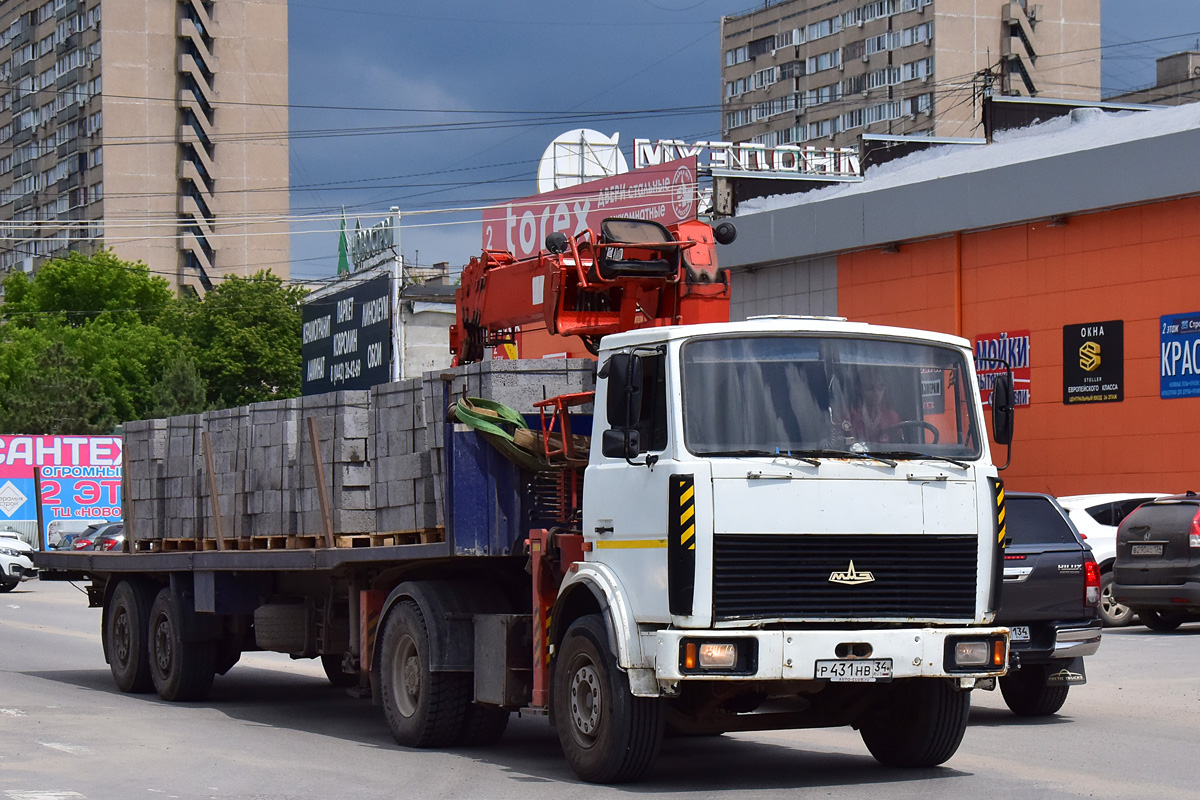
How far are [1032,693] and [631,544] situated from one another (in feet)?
16.9

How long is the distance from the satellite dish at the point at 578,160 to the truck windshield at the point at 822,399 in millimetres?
40943

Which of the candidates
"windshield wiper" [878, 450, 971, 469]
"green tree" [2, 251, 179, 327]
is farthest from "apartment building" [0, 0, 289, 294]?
"windshield wiper" [878, 450, 971, 469]

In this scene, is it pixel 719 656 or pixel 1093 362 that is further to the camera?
pixel 1093 362

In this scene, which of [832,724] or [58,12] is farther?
[58,12]

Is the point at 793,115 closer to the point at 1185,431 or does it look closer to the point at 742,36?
the point at 742,36

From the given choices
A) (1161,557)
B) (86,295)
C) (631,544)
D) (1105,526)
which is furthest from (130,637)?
(86,295)

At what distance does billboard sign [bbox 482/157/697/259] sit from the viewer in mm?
41281

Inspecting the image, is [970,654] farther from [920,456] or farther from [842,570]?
[920,456]

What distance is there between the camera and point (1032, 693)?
1298 cm

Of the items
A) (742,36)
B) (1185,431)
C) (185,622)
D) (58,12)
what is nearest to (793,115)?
(742,36)

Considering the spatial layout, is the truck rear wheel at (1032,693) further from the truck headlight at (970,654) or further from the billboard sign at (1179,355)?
the billboard sign at (1179,355)

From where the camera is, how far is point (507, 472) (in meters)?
10.6

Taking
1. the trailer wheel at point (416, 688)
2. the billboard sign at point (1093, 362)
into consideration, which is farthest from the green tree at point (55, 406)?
the trailer wheel at point (416, 688)

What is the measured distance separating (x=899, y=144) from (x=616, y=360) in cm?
3168
